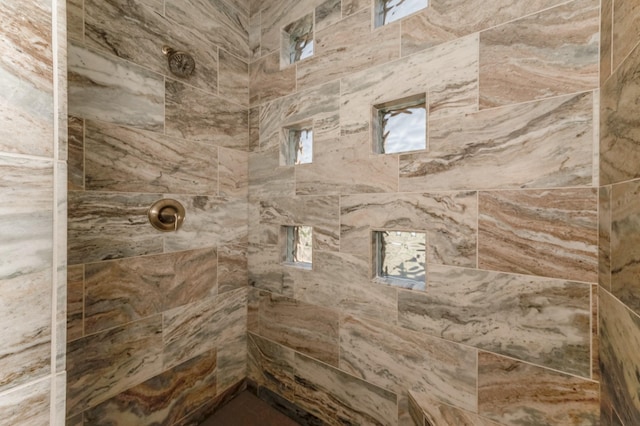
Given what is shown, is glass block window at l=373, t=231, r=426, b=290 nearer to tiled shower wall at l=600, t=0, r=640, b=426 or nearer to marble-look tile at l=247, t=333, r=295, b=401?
tiled shower wall at l=600, t=0, r=640, b=426

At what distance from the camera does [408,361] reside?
42.9 inches

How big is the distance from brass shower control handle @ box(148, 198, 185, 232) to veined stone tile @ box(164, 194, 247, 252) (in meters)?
0.03

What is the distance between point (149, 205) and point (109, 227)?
17 centimetres

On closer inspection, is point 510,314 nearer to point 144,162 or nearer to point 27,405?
point 27,405

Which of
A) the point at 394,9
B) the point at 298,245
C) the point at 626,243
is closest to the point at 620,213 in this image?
the point at 626,243

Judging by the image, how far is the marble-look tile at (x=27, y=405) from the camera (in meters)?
0.46

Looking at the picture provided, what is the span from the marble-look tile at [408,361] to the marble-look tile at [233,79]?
1338 mm

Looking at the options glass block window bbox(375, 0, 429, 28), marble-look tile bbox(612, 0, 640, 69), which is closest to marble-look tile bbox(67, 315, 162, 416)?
glass block window bbox(375, 0, 429, 28)

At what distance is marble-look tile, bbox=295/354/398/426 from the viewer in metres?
1.15

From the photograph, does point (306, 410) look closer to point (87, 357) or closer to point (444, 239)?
point (87, 357)

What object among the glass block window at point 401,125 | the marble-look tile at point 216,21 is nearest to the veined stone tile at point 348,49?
the glass block window at point 401,125

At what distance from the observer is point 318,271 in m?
1.33

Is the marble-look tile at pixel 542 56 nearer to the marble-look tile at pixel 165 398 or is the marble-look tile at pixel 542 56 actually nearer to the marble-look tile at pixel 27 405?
the marble-look tile at pixel 27 405

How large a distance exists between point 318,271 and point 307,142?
678mm
